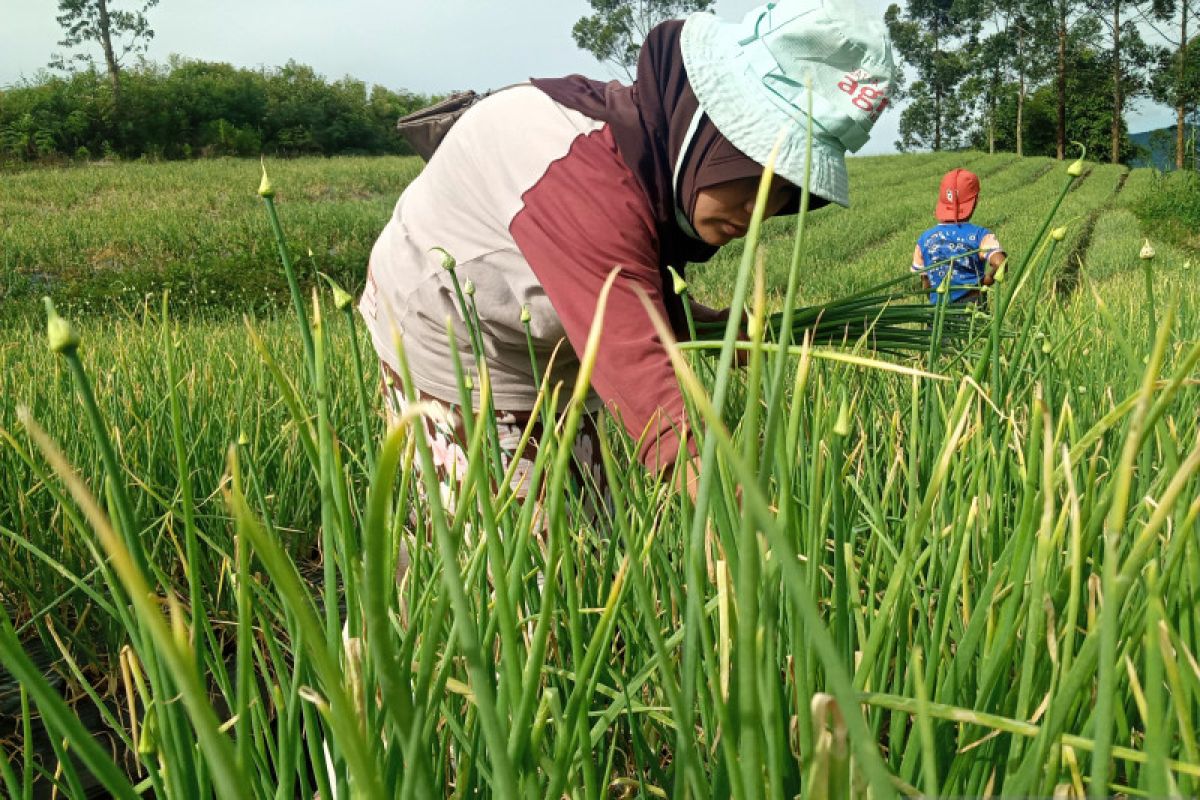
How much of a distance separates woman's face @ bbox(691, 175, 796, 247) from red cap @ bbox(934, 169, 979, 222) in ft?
9.83

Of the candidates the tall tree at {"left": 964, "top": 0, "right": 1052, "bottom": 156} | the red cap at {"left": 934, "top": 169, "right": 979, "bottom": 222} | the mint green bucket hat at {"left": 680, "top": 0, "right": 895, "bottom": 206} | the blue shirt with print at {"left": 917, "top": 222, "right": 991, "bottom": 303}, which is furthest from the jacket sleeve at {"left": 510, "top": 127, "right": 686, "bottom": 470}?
the tall tree at {"left": 964, "top": 0, "right": 1052, "bottom": 156}

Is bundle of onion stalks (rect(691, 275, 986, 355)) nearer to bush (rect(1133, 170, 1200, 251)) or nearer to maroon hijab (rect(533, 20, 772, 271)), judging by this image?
maroon hijab (rect(533, 20, 772, 271))

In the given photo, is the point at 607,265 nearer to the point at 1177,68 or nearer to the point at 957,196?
the point at 957,196

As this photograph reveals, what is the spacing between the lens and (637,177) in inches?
41.1

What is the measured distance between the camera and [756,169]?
0.95 metres

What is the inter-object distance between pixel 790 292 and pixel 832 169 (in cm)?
79

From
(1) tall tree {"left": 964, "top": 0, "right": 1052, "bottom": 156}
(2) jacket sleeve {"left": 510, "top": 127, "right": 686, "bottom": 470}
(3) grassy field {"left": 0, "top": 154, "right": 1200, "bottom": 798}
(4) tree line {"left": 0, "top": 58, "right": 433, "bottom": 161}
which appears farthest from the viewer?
(1) tall tree {"left": 964, "top": 0, "right": 1052, "bottom": 156}

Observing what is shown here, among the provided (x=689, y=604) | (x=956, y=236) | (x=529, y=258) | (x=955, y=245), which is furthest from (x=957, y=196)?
(x=689, y=604)

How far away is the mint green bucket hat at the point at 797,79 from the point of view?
941 mm

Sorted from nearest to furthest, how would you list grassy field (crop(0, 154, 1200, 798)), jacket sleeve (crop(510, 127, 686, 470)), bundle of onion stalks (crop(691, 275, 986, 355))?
1. grassy field (crop(0, 154, 1200, 798))
2. jacket sleeve (crop(510, 127, 686, 470))
3. bundle of onion stalks (crop(691, 275, 986, 355))

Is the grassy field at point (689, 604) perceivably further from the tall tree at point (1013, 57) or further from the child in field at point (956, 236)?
the tall tree at point (1013, 57)

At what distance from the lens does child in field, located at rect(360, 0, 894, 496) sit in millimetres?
941

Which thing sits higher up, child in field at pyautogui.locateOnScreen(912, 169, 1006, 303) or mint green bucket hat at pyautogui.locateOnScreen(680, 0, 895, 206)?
mint green bucket hat at pyautogui.locateOnScreen(680, 0, 895, 206)

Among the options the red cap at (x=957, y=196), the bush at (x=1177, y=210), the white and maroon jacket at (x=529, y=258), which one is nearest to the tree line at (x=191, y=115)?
the bush at (x=1177, y=210)
